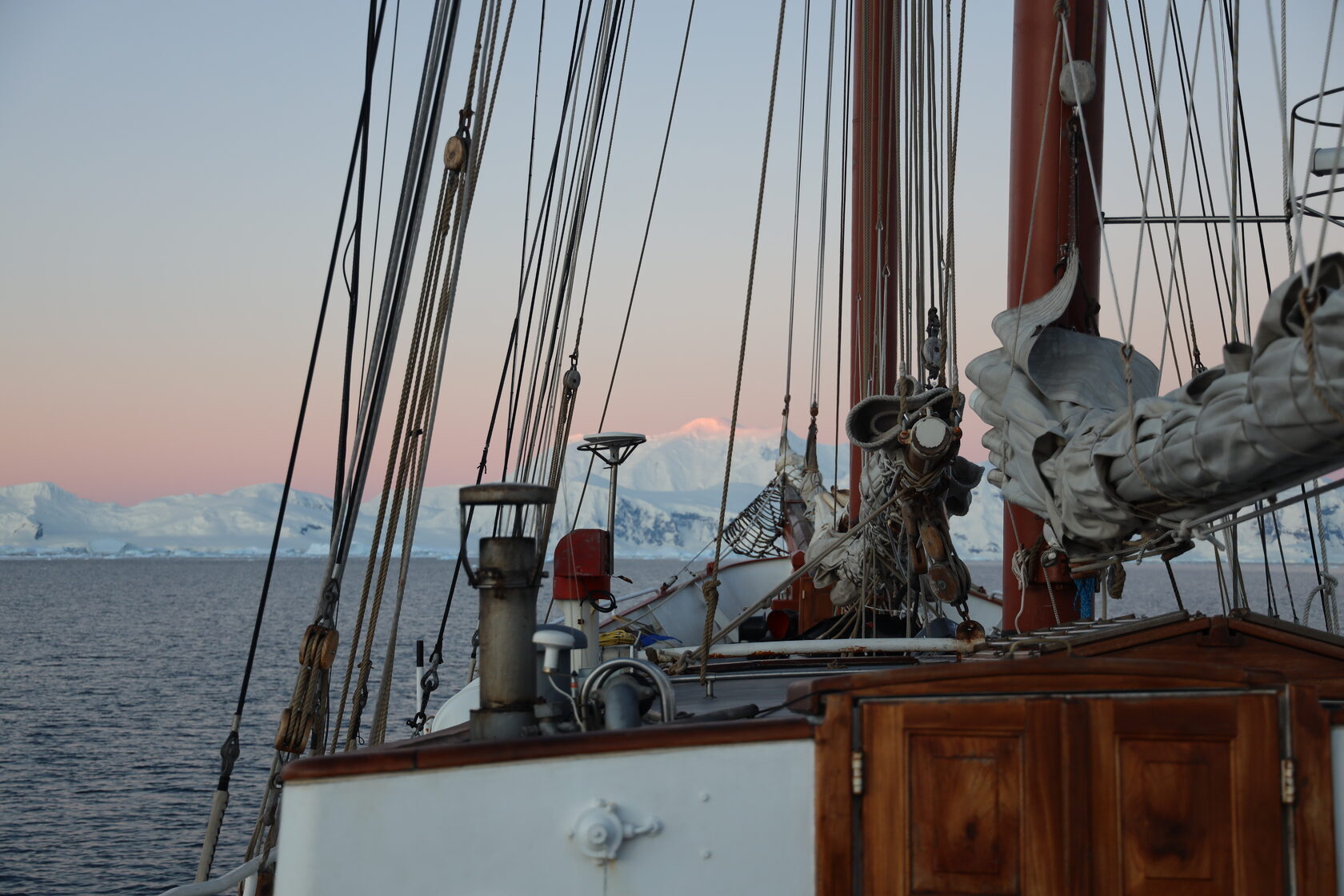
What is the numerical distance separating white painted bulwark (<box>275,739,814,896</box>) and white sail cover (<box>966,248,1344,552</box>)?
5.03 ft

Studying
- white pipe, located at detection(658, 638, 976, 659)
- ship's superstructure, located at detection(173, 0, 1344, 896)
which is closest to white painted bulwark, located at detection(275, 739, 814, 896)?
ship's superstructure, located at detection(173, 0, 1344, 896)

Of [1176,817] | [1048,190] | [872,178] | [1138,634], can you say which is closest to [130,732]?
[872,178]

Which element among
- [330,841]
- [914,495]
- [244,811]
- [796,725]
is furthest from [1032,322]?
[244,811]

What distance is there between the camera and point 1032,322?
5441 mm

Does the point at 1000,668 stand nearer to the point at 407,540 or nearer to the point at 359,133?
the point at 407,540

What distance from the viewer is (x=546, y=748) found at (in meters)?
3.38

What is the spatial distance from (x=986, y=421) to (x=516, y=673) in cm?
260

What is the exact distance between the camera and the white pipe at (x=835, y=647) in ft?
20.6

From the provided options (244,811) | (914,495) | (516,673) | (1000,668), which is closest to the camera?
(1000,668)

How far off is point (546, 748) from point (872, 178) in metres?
8.32

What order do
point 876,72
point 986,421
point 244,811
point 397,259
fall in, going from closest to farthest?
1. point 986,421
2. point 397,259
3. point 876,72
4. point 244,811

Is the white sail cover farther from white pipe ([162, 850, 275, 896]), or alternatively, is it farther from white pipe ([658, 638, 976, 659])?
white pipe ([162, 850, 275, 896])

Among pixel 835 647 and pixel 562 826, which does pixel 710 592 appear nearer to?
pixel 835 647

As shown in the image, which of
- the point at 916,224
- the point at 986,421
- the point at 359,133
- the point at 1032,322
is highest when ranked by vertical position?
the point at 916,224
